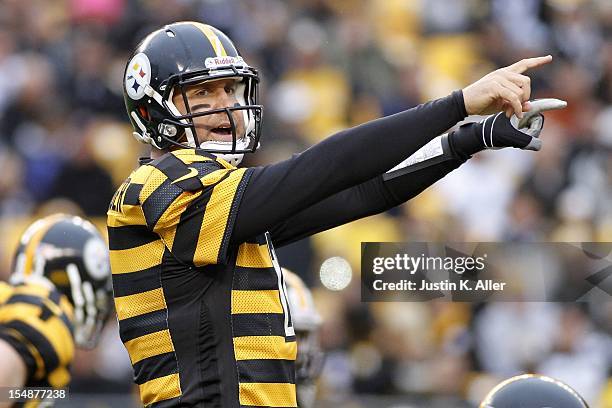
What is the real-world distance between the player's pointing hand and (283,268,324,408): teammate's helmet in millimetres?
2131

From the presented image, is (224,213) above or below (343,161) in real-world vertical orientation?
below

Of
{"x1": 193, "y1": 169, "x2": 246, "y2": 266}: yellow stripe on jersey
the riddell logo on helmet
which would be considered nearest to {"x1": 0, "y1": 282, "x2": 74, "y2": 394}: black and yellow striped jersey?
{"x1": 193, "y1": 169, "x2": 246, "y2": 266}: yellow stripe on jersey

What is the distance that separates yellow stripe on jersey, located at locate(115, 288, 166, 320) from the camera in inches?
126

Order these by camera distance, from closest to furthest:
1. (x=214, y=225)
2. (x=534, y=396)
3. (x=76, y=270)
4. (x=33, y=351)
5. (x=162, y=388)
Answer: (x=214, y=225), (x=162, y=388), (x=534, y=396), (x=33, y=351), (x=76, y=270)

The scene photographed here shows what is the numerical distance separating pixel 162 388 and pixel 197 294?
27 cm

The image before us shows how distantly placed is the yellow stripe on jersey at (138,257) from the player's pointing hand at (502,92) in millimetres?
905

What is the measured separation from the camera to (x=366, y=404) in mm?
6309

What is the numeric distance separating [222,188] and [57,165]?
19.1 ft

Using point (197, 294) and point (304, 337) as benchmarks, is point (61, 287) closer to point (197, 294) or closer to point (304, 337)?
point (304, 337)

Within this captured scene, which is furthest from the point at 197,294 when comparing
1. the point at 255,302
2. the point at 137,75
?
the point at 137,75

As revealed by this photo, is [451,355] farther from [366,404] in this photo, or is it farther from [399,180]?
[399,180]

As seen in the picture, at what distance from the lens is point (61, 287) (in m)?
4.86

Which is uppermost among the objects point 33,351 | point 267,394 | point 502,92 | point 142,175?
point 502,92

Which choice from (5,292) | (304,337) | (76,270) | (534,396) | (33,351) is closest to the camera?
(534,396)
